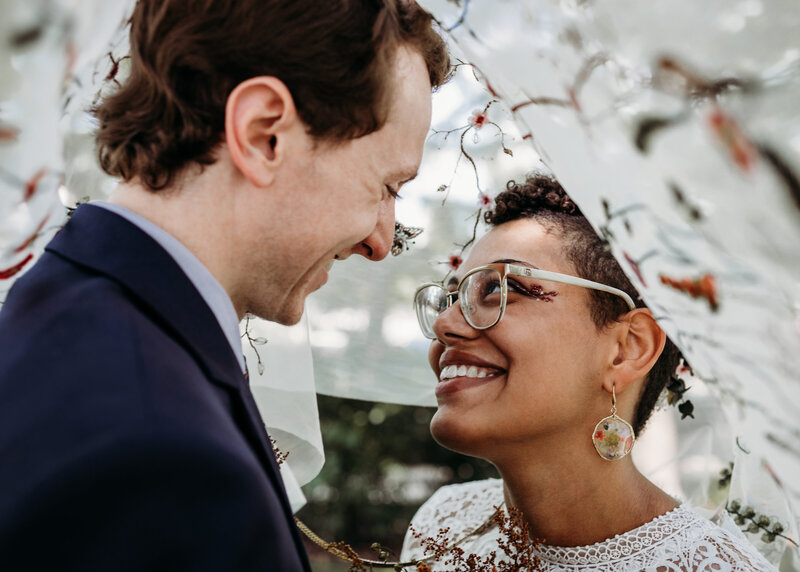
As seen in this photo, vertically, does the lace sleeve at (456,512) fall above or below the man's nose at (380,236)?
below

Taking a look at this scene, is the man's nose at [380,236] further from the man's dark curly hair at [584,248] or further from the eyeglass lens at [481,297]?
the man's dark curly hair at [584,248]

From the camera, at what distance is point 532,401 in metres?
2.43

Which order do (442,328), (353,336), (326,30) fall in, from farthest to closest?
(353,336)
(442,328)
(326,30)

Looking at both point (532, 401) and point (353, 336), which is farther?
point (353, 336)

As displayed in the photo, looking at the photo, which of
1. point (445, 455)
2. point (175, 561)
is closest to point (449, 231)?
point (175, 561)

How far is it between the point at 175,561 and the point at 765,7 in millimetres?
1103

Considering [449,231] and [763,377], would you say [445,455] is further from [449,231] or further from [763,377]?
[763,377]

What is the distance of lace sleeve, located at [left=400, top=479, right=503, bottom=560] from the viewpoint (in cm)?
318

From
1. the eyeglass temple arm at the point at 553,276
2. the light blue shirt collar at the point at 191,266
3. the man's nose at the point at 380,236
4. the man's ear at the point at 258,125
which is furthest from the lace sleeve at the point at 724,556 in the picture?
the man's ear at the point at 258,125

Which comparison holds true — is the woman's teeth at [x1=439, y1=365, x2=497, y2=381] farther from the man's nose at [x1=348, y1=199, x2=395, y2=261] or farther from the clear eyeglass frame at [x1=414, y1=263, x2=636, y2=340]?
the man's nose at [x1=348, y1=199, x2=395, y2=261]

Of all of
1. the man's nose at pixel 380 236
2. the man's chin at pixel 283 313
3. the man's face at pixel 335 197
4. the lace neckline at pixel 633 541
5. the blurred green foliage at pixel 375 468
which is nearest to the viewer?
the man's face at pixel 335 197

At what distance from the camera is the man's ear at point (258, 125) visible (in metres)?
1.63

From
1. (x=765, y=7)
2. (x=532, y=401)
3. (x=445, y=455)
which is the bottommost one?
(x=445, y=455)

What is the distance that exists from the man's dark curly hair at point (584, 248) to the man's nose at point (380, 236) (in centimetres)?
81
